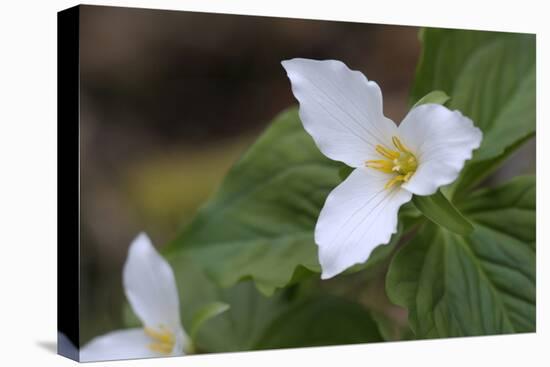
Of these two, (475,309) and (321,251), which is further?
(475,309)

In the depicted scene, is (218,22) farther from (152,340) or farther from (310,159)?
(152,340)

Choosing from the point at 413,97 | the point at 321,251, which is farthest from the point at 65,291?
the point at 413,97

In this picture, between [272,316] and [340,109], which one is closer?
[340,109]

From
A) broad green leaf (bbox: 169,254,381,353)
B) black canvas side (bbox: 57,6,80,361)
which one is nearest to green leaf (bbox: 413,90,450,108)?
broad green leaf (bbox: 169,254,381,353)

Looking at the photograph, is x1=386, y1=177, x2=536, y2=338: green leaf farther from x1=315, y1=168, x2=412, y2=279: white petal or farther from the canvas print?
x1=315, y1=168, x2=412, y2=279: white petal

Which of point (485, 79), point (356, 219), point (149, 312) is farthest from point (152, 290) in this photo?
point (485, 79)

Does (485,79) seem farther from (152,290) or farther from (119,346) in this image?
(119,346)

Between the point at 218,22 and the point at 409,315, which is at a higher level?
the point at 218,22
